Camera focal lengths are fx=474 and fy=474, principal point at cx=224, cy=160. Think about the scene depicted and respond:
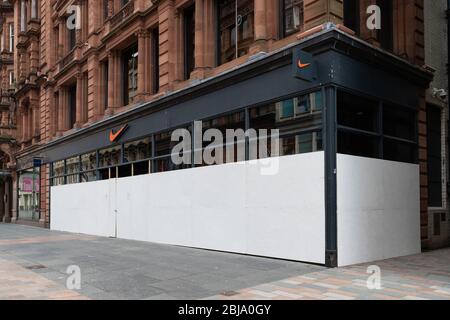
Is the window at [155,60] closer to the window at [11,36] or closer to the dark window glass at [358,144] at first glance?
the dark window glass at [358,144]

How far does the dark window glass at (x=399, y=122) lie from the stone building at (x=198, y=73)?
0.15 ft

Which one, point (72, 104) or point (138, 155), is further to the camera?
point (72, 104)

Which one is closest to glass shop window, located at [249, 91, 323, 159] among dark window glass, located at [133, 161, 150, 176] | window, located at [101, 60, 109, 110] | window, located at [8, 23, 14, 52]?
dark window glass, located at [133, 161, 150, 176]

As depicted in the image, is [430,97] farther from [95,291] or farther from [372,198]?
[95,291]

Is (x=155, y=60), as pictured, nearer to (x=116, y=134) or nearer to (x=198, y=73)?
(x=116, y=134)

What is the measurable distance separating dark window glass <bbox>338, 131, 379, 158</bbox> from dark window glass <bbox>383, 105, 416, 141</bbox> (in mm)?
806

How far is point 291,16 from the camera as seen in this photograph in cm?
1293

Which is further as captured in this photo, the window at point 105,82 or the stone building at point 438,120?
the window at point 105,82

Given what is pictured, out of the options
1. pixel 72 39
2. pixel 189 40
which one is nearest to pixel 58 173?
pixel 72 39

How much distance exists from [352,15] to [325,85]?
299 cm

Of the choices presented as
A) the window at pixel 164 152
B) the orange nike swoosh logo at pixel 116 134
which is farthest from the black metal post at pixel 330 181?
the orange nike swoosh logo at pixel 116 134

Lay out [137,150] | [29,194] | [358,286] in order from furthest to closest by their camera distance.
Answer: [29,194] → [137,150] → [358,286]

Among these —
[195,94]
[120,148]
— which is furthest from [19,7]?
[195,94]

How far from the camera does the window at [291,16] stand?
495 inches
